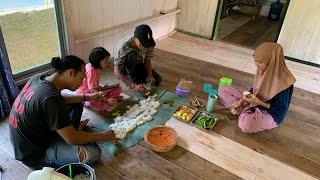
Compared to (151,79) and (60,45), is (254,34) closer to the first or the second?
(151,79)

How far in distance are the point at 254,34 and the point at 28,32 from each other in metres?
4.01

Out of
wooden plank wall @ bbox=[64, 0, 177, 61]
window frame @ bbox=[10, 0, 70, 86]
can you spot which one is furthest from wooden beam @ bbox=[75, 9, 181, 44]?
window frame @ bbox=[10, 0, 70, 86]

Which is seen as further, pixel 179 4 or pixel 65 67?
pixel 179 4

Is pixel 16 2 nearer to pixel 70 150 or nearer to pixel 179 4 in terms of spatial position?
pixel 70 150

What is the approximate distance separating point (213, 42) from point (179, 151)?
2.89 metres

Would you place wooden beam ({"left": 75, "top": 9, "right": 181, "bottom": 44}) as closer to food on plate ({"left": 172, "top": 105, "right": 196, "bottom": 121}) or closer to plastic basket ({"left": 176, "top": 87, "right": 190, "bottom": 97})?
plastic basket ({"left": 176, "top": 87, "right": 190, "bottom": 97})

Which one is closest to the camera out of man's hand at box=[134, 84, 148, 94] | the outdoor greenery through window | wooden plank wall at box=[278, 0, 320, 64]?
the outdoor greenery through window

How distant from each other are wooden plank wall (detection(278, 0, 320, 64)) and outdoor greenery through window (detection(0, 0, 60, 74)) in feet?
10.9

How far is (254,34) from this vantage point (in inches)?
190

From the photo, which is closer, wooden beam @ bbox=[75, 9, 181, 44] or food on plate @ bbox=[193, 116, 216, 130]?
food on plate @ bbox=[193, 116, 216, 130]

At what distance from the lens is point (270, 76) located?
1.98 meters

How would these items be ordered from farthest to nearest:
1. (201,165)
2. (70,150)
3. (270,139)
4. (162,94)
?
1. (162,94)
2. (270,139)
3. (201,165)
4. (70,150)

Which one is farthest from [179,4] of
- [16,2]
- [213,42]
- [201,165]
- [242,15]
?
[201,165]

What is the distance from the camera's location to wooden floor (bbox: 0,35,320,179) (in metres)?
1.68
